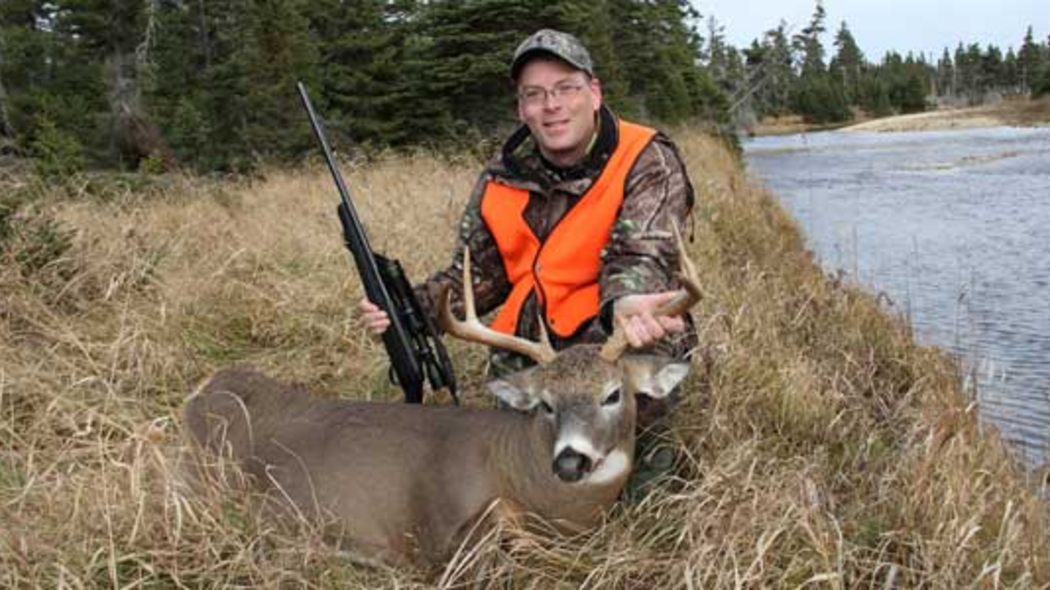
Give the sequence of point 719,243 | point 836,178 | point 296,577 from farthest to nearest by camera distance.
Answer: point 836,178 → point 719,243 → point 296,577

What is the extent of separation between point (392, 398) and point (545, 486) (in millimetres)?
1859

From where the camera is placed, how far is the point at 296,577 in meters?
2.96

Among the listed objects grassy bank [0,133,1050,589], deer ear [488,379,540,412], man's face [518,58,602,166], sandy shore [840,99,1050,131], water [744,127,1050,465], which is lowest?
sandy shore [840,99,1050,131]

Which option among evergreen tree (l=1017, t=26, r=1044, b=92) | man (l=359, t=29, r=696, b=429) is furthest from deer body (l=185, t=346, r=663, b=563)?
evergreen tree (l=1017, t=26, r=1044, b=92)

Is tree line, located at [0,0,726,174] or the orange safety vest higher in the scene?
tree line, located at [0,0,726,174]

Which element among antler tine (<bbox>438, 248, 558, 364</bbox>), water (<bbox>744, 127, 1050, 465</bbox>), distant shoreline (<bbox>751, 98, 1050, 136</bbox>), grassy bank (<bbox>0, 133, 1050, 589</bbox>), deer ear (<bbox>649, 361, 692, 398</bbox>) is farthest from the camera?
distant shoreline (<bbox>751, 98, 1050, 136</bbox>)

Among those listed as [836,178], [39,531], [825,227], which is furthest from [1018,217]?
[39,531]

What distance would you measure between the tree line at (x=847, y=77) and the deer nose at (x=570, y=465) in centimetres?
2985

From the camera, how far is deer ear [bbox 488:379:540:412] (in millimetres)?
3346

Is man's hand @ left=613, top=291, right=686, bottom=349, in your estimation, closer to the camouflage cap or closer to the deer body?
the deer body

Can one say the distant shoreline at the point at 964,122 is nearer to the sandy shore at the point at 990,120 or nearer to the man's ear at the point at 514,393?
the sandy shore at the point at 990,120

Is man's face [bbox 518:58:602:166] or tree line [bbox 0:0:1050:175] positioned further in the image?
tree line [bbox 0:0:1050:175]

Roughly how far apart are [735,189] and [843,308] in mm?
7578

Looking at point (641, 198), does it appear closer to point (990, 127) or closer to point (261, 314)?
point (261, 314)
